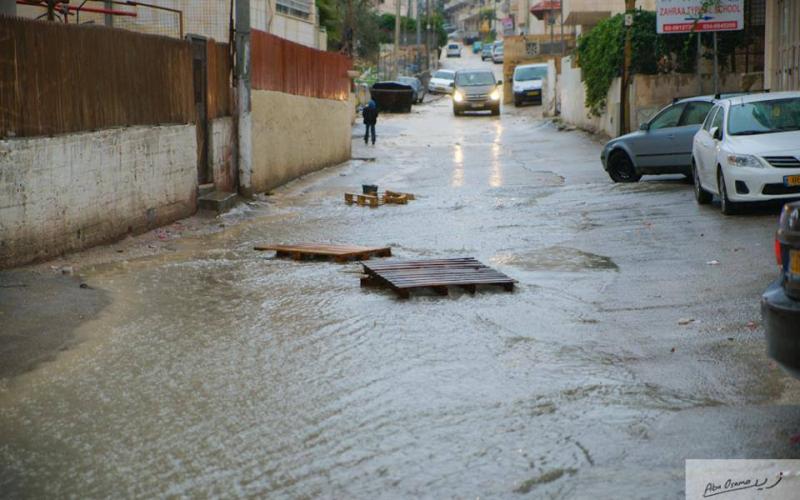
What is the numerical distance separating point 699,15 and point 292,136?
999 cm

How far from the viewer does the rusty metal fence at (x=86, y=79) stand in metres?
11.7

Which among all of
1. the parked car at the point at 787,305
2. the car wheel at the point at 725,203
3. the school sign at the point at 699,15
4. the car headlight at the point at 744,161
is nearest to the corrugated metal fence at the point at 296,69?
the school sign at the point at 699,15

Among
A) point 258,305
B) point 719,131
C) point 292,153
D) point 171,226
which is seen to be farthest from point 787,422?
point 292,153

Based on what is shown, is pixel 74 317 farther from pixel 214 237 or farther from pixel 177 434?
pixel 214 237

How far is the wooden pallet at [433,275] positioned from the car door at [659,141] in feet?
31.8

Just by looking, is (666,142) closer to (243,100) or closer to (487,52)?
(243,100)

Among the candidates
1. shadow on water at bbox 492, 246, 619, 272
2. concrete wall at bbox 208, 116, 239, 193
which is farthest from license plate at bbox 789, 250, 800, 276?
concrete wall at bbox 208, 116, 239, 193

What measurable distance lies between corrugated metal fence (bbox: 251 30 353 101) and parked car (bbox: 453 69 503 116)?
2055cm

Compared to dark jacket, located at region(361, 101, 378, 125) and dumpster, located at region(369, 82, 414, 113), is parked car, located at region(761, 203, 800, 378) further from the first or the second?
dumpster, located at region(369, 82, 414, 113)

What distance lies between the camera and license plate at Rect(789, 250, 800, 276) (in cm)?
552

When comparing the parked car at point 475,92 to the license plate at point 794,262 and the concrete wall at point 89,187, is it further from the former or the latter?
the license plate at point 794,262

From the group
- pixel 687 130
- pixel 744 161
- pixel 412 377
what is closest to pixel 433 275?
pixel 412 377

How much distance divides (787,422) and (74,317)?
5.62m

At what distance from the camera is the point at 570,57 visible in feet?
143
